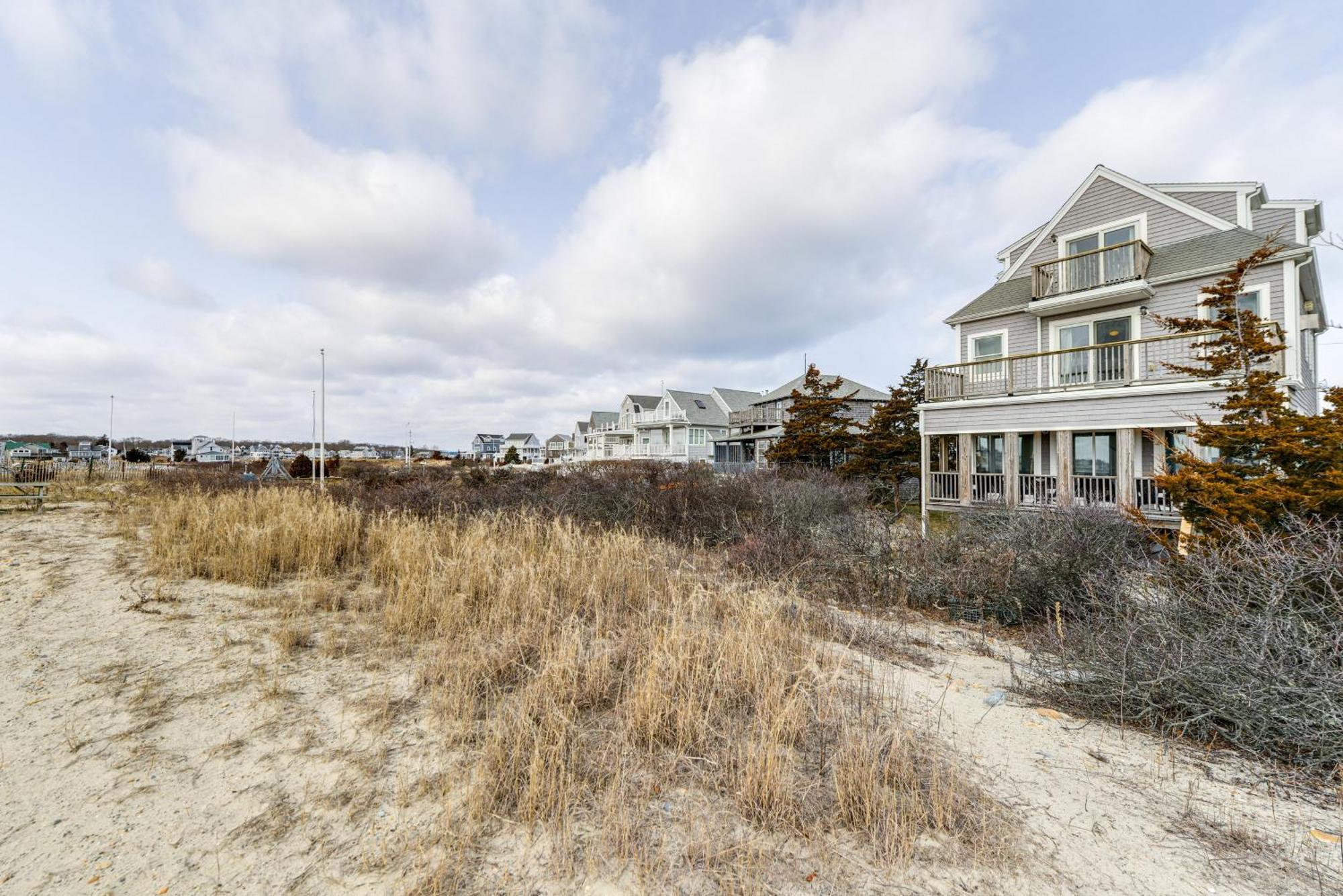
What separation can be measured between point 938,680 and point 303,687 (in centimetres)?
502

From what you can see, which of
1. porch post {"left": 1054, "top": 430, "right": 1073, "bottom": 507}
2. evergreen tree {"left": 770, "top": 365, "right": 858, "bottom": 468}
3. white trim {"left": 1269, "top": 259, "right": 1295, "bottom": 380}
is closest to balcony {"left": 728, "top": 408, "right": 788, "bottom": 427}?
evergreen tree {"left": 770, "top": 365, "right": 858, "bottom": 468}

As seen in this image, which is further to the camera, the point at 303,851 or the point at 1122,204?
the point at 1122,204

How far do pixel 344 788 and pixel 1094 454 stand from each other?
54.7 ft

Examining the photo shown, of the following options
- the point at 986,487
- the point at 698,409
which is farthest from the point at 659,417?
the point at 986,487

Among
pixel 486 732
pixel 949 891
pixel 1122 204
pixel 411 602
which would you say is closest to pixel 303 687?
pixel 411 602

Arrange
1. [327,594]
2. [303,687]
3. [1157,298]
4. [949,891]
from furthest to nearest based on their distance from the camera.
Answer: [1157,298]
[327,594]
[303,687]
[949,891]

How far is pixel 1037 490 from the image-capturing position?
39.0 feet

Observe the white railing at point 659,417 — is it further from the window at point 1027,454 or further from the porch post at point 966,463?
the porch post at point 966,463

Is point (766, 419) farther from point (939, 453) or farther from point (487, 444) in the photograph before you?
point (487, 444)

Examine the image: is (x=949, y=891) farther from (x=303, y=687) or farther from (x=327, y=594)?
(x=327, y=594)

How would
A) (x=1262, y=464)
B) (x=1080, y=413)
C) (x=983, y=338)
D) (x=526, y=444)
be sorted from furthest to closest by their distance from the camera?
(x=526, y=444), (x=983, y=338), (x=1080, y=413), (x=1262, y=464)

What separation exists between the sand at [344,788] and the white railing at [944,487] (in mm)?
10217

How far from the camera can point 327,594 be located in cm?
585

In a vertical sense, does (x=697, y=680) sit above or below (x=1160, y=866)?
above
